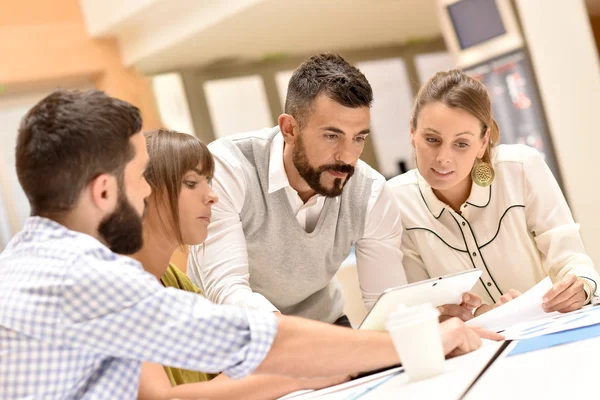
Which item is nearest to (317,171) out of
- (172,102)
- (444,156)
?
(444,156)

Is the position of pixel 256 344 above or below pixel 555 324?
above

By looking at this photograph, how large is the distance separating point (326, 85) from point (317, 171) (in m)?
0.25

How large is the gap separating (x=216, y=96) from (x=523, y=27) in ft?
10.1

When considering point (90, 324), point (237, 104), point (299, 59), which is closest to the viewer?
point (90, 324)

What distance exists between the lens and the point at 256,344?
1103 mm

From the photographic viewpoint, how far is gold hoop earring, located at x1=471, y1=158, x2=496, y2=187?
2129 millimetres

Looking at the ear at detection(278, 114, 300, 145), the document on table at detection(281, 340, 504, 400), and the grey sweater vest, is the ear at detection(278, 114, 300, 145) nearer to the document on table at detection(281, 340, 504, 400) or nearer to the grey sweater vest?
the grey sweater vest

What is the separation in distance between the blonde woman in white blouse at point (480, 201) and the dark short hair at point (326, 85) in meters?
0.26

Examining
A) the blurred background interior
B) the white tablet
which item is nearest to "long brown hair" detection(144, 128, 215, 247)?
the white tablet

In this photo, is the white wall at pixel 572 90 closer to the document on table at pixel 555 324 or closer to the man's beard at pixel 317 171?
the man's beard at pixel 317 171

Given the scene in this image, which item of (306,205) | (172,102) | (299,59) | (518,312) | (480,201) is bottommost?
(518,312)

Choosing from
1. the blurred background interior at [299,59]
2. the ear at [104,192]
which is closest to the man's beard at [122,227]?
the ear at [104,192]

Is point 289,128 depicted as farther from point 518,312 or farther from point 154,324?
point 154,324

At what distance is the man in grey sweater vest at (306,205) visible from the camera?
2.00 m
